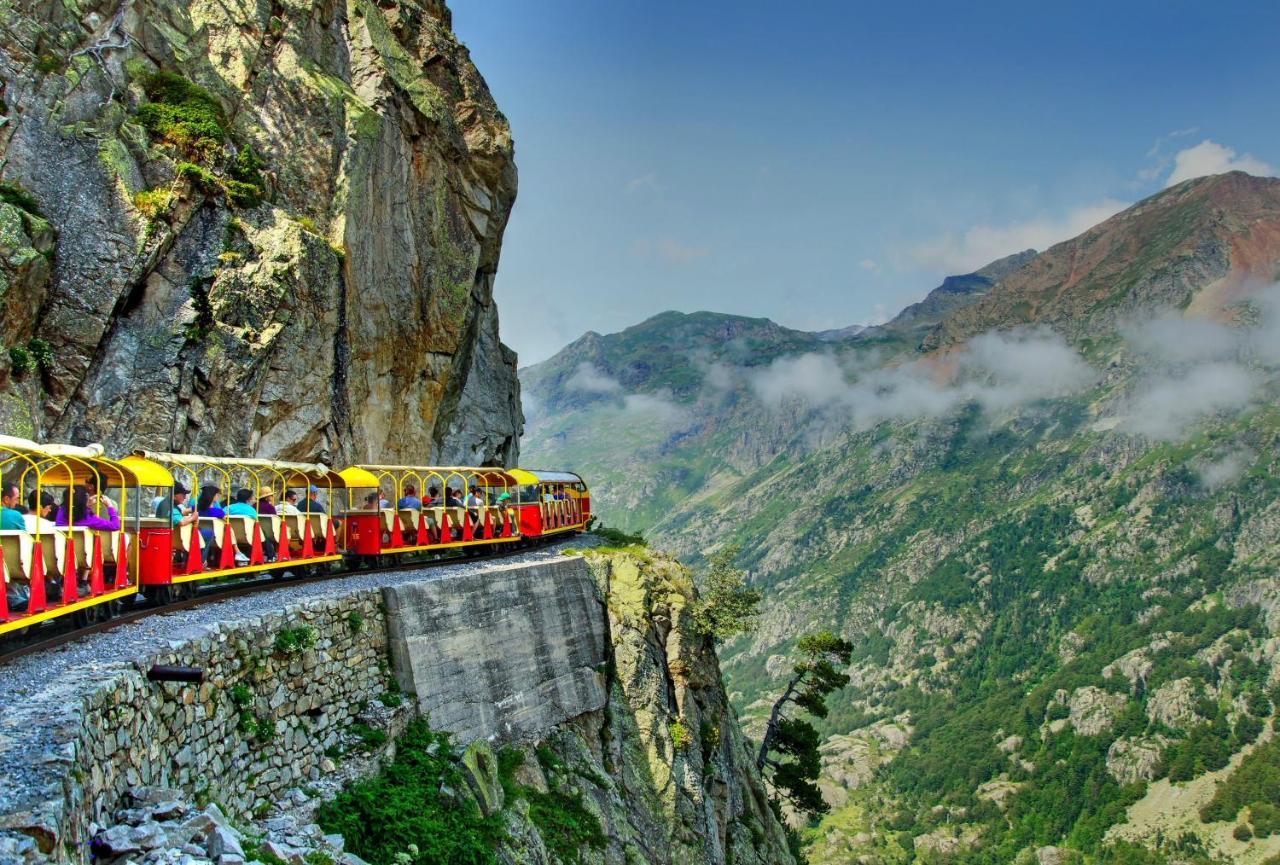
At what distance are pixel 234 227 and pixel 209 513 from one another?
21.1 meters

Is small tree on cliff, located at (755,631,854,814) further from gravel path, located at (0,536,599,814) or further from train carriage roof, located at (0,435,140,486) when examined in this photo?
train carriage roof, located at (0,435,140,486)

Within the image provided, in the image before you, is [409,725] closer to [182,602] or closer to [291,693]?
[291,693]

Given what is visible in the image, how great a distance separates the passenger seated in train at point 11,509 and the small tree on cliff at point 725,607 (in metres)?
23.3

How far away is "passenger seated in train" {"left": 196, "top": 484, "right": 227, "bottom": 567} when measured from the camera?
66.4ft

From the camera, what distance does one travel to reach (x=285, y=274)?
37.9 meters

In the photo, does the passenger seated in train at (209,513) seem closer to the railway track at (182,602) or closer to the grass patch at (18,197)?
the railway track at (182,602)

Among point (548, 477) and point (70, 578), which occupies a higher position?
point (548, 477)

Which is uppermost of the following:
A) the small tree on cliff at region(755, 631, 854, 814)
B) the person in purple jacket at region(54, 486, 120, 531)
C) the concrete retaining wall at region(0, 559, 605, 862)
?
the person in purple jacket at region(54, 486, 120, 531)

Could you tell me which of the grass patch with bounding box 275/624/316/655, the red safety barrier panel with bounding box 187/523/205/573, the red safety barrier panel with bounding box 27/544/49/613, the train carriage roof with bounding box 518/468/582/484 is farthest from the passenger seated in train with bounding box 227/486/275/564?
the train carriage roof with bounding box 518/468/582/484

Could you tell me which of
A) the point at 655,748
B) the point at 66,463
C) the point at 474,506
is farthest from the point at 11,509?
the point at 655,748

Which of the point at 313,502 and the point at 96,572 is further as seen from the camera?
the point at 313,502

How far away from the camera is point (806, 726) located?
47.3m

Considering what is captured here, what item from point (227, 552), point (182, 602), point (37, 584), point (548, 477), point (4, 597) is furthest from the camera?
point (548, 477)

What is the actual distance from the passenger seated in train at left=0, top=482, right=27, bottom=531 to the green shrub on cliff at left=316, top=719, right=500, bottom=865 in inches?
261
